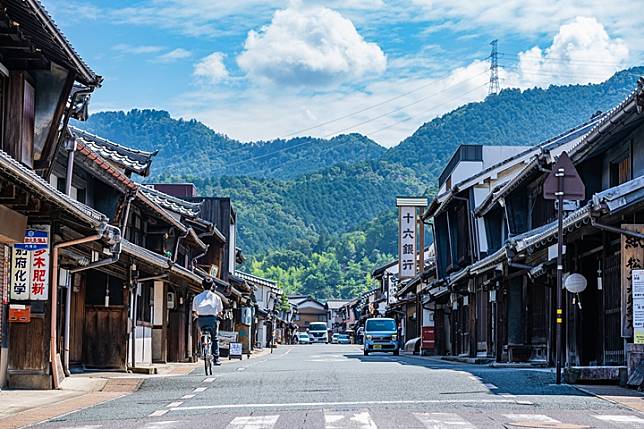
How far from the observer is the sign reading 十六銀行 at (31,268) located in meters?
17.3

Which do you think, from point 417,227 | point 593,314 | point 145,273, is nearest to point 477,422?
point 593,314

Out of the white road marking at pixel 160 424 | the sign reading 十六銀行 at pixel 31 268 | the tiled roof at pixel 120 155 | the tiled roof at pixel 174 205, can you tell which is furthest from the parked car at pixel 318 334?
the white road marking at pixel 160 424

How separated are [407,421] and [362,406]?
202 centimetres

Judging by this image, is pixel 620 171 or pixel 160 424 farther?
pixel 620 171

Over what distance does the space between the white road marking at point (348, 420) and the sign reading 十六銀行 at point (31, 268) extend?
677 cm

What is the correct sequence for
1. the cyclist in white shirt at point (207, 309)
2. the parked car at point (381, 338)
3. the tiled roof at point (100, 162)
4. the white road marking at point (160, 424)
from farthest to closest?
the parked car at point (381, 338) → the cyclist in white shirt at point (207, 309) → the tiled roof at point (100, 162) → the white road marking at point (160, 424)

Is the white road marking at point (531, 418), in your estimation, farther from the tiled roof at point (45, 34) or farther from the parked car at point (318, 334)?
the parked car at point (318, 334)

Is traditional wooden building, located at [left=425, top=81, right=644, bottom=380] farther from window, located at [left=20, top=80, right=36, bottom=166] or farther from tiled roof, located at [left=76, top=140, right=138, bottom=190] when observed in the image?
window, located at [left=20, top=80, right=36, bottom=166]

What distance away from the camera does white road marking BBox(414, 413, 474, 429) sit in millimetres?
11258

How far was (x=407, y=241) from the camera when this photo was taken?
58594 millimetres

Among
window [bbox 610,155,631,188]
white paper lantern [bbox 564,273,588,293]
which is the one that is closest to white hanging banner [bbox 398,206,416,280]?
window [bbox 610,155,631,188]

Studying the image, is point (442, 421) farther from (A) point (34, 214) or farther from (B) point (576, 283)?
(B) point (576, 283)

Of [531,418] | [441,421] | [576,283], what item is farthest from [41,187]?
[576,283]

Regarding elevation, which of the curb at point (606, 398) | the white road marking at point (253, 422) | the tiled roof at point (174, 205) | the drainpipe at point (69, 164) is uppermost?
the tiled roof at point (174, 205)
